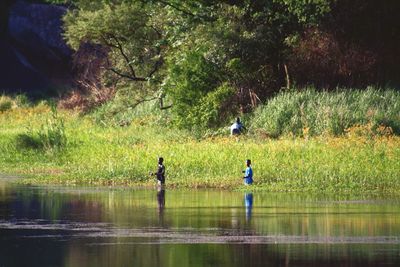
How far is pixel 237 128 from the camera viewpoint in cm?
4109

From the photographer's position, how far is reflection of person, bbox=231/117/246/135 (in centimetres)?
4091

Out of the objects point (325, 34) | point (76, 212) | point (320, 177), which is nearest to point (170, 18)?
point (325, 34)

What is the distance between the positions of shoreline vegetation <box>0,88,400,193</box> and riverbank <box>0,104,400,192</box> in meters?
0.03

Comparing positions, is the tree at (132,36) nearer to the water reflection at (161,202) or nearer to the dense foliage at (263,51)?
the dense foliage at (263,51)

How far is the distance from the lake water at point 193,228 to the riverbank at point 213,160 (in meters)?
1.29

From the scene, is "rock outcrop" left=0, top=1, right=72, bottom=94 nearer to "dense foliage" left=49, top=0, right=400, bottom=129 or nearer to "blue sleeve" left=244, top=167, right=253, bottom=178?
"dense foliage" left=49, top=0, right=400, bottom=129

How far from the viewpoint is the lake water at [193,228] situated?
20.6 m

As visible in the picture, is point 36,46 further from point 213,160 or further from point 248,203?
point 248,203

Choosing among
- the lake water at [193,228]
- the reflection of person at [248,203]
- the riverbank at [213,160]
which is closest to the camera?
the lake water at [193,228]

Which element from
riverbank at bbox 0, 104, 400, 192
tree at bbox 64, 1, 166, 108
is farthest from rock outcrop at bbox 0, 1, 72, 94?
riverbank at bbox 0, 104, 400, 192

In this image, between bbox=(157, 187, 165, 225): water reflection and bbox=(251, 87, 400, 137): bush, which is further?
bbox=(251, 87, 400, 137): bush

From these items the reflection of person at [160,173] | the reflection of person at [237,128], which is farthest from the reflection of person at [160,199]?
the reflection of person at [237,128]

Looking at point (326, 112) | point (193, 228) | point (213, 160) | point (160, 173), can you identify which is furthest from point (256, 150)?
point (193, 228)

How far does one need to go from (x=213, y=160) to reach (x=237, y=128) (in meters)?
6.88
